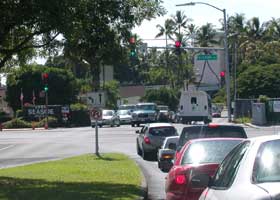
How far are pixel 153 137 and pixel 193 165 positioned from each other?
67.1 ft

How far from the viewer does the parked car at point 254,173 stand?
242 inches

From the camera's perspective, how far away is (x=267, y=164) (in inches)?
256

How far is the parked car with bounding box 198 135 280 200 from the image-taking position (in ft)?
20.1

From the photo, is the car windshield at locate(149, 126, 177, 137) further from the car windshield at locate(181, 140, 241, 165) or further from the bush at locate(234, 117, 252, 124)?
the bush at locate(234, 117, 252, 124)

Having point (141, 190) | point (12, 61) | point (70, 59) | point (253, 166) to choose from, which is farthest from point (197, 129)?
point (253, 166)

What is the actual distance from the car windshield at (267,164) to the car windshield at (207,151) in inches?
208

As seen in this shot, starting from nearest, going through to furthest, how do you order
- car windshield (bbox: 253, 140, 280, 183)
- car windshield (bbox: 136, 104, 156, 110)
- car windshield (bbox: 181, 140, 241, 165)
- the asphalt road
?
1. car windshield (bbox: 253, 140, 280, 183)
2. car windshield (bbox: 181, 140, 241, 165)
3. the asphalt road
4. car windshield (bbox: 136, 104, 156, 110)

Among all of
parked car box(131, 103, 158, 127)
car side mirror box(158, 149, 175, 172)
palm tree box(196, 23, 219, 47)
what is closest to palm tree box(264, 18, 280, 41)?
palm tree box(196, 23, 219, 47)

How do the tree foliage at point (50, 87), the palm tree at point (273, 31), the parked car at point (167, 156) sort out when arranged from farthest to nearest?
the palm tree at point (273, 31), the tree foliage at point (50, 87), the parked car at point (167, 156)

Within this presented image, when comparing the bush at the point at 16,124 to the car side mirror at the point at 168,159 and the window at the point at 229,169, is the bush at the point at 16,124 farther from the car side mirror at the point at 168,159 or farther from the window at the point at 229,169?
the window at the point at 229,169

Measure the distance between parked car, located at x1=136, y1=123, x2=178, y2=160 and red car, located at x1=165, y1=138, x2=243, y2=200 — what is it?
18.8 metres

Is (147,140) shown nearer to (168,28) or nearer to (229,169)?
(229,169)

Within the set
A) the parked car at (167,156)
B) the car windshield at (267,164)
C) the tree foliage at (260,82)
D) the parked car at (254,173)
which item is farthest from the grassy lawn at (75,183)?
the tree foliage at (260,82)

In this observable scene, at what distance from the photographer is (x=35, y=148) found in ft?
134
